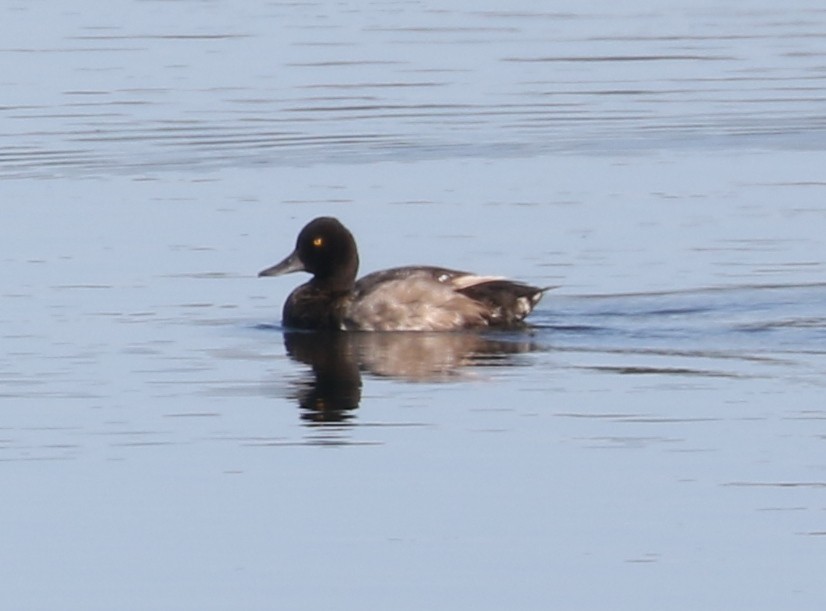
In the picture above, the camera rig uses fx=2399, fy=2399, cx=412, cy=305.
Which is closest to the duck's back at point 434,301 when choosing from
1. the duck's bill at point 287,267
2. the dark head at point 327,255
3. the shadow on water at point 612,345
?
the shadow on water at point 612,345

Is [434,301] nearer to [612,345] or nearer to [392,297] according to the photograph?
[392,297]

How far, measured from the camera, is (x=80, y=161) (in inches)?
854

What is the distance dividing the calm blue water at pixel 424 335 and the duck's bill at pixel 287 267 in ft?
0.86

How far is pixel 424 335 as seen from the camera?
597 inches

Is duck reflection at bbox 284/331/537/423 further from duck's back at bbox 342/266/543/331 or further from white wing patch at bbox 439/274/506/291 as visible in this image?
white wing patch at bbox 439/274/506/291

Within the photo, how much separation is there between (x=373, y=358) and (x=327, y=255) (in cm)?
162

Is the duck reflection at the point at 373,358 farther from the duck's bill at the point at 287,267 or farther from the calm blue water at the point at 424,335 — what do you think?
the duck's bill at the point at 287,267

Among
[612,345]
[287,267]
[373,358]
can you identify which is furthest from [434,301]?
[612,345]

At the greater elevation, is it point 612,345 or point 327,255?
point 327,255

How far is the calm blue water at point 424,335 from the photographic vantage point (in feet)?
31.0

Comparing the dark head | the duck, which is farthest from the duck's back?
the dark head

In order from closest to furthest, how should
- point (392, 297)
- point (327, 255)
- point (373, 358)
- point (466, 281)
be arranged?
point (373, 358) < point (466, 281) < point (392, 297) < point (327, 255)

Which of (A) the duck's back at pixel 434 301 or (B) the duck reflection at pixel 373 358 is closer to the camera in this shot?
(B) the duck reflection at pixel 373 358

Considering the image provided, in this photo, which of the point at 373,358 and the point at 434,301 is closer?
the point at 373,358
